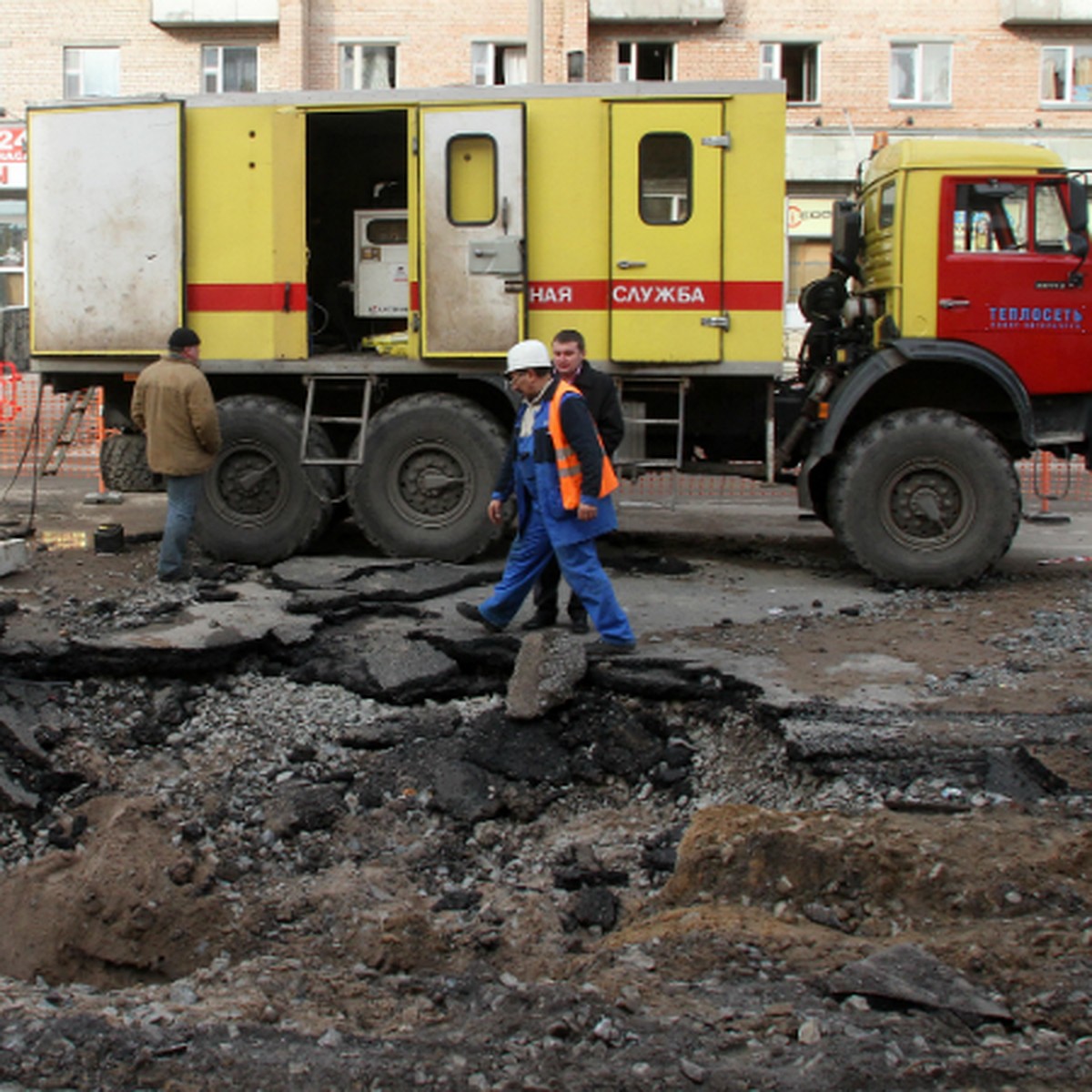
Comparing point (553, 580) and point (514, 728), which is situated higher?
point (553, 580)

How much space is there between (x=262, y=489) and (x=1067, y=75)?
879 inches

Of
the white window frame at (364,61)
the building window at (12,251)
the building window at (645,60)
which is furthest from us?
the building window at (645,60)

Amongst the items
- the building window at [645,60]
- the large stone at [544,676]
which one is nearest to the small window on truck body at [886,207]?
the large stone at [544,676]

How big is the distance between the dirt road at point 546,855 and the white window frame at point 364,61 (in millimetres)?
20795

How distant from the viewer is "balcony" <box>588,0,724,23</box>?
87.2 ft

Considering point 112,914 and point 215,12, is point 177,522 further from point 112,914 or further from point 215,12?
point 215,12

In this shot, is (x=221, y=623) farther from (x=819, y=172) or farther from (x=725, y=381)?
(x=819, y=172)

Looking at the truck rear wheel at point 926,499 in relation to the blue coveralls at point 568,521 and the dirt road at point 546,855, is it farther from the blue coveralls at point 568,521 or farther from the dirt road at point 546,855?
the blue coveralls at point 568,521

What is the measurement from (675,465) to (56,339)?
482 centimetres

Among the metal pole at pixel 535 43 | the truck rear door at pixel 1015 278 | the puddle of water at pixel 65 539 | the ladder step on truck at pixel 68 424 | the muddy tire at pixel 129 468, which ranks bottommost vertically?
the puddle of water at pixel 65 539

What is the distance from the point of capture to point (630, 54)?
27.5 meters

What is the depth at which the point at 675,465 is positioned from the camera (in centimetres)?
1036

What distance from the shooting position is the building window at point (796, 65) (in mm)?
27000

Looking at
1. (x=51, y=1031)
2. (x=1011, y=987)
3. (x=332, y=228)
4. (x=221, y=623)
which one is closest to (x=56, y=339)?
(x=332, y=228)
